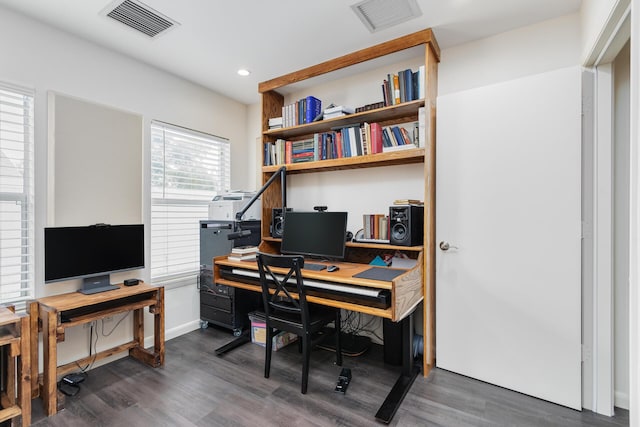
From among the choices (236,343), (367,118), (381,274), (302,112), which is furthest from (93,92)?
(381,274)

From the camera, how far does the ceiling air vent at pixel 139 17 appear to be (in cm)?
205

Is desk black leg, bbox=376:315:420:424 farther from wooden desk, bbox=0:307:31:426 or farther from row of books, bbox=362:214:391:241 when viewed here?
→ wooden desk, bbox=0:307:31:426

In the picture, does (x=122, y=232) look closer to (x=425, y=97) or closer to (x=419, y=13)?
(x=425, y=97)

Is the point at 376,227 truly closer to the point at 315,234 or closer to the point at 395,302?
the point at 315,234

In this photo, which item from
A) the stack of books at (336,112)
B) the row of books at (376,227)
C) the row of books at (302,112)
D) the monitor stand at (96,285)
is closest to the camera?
the monitor stand at (96,285)

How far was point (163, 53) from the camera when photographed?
2.67 m

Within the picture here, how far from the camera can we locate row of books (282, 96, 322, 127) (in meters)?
2.89

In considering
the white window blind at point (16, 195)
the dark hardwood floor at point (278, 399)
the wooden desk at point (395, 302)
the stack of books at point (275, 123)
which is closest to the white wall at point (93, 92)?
the white window blind at point (16, 195)

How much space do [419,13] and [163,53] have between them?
6.73 ft

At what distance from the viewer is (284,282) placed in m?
2.17

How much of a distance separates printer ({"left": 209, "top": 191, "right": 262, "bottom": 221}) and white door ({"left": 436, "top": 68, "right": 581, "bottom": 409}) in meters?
1.76

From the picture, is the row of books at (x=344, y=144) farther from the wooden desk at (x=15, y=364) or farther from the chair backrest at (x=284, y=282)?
the wooden desk at (x=15, y=364)

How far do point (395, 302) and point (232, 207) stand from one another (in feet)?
6.17

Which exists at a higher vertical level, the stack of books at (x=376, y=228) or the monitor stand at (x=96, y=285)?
the stack of books at (x=376, y=228)
